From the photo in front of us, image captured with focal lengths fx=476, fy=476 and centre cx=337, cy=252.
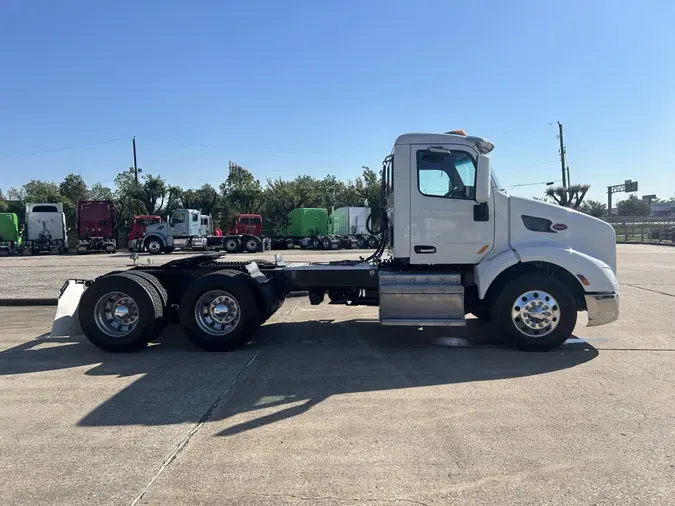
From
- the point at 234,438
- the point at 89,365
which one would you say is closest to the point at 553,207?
the point at 234,438

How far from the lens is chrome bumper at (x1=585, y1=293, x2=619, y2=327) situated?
6172 mm

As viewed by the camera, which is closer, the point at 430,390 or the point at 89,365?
the point at 430,390

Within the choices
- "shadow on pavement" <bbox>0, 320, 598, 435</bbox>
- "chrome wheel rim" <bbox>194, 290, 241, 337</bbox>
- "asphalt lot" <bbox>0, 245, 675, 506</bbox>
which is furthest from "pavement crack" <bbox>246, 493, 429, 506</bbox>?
"chrome wheel rim" <bbox>194, 290, 241, 337</bbox>

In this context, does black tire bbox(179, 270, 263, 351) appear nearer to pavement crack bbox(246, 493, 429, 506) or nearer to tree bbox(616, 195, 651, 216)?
pavement crack bbox(246, 493, 429, 506)

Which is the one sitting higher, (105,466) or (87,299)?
(87,299)

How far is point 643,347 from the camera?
6.47 metres

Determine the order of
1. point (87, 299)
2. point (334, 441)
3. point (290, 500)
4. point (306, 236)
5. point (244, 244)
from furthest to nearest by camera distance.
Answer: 1. point (306, 236)
2. point (244, 244)
3. point (87, 299)
4. point (334, 441)
5. point (290, 500)

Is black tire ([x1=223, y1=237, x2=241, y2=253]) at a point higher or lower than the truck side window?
lower

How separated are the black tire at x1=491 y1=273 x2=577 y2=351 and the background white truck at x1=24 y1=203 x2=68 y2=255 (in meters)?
36.4

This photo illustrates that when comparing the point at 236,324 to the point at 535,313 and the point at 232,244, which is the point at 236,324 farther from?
the point at 232,244

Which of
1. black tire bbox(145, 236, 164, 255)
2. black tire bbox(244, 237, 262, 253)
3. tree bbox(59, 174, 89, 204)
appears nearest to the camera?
black tire bbox(145, 236, 164, 255)

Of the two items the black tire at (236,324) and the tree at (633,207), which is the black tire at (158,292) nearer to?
the black tire at (236,324)

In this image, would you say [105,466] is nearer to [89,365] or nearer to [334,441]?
[334,441]

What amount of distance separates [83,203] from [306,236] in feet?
54.9
